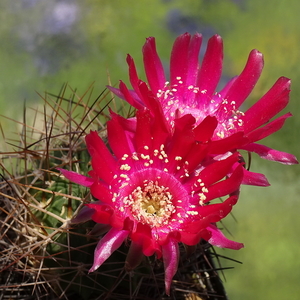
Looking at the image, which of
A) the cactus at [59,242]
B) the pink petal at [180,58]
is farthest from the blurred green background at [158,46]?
the pink petal at [180,58]

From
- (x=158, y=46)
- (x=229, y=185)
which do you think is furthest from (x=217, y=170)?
(x=158, y=46)

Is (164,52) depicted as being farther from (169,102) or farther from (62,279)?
(62,279)

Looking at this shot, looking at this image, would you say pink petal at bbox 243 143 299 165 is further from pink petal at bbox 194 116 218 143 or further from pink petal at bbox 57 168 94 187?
pink petal at bbox 57 168 94 187

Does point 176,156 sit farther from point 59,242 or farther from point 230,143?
point 59,242

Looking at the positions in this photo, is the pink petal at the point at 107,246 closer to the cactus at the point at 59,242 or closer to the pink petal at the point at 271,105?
the cactus at the point at 59,242

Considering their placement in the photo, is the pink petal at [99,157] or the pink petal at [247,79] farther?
the pink petal at [247,79]

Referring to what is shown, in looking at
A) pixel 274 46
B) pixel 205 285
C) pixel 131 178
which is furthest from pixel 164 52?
pixel 131 178

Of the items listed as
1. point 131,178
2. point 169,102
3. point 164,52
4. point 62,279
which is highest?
point 164,52
